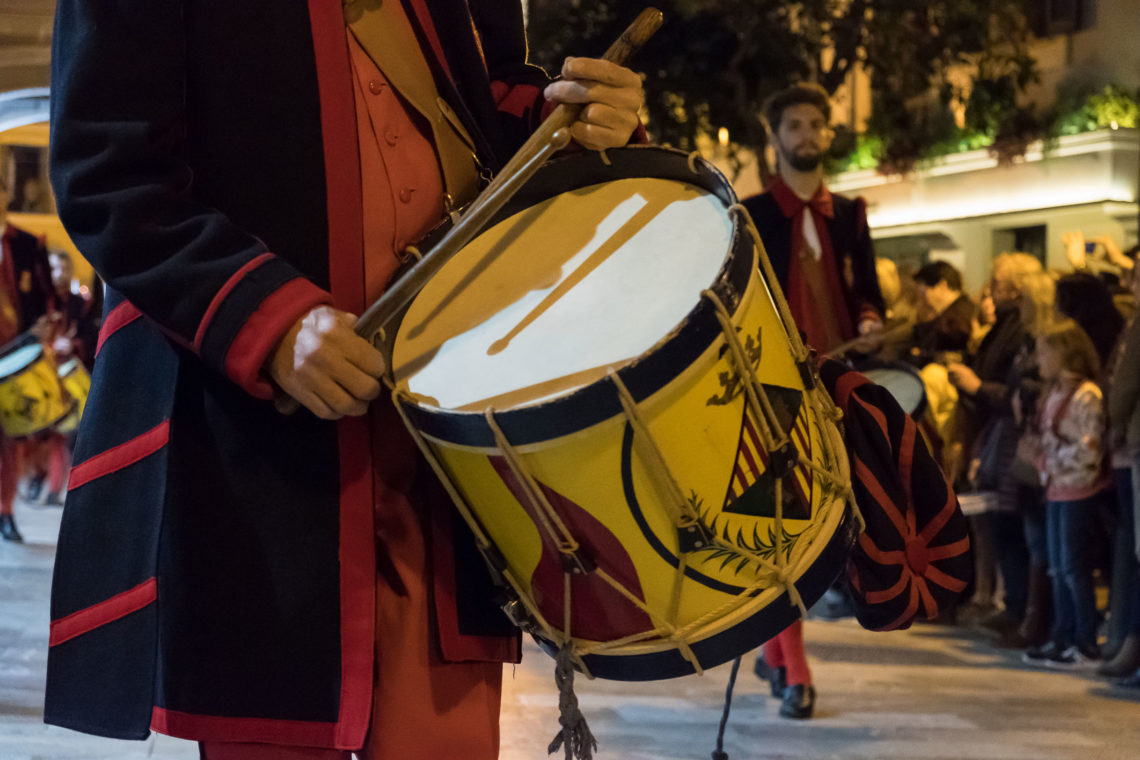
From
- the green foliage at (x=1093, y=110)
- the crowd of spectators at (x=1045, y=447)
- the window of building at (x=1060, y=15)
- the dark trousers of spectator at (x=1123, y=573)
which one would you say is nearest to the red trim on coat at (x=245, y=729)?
the crowd of spectators at (x=1045, y=447)

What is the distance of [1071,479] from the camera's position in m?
4.94

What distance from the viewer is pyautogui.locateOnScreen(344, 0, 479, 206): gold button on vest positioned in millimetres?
1418

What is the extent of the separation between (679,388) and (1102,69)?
1364cm

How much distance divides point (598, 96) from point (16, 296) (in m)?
6.30

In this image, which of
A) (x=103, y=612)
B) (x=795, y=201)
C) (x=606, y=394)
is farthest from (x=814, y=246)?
(x=103, y=612)

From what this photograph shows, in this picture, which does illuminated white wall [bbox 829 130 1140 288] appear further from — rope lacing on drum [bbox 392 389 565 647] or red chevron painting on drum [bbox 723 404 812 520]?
rope lacing on drum [bbox 392 389 565 647]

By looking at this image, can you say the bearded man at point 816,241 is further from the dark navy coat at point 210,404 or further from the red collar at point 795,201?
the dark navy coat at point 210,404

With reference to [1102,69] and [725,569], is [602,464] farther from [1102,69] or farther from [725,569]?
[1102,69]

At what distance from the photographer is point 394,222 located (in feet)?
4.61

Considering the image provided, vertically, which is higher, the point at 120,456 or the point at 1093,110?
the point at 120,456

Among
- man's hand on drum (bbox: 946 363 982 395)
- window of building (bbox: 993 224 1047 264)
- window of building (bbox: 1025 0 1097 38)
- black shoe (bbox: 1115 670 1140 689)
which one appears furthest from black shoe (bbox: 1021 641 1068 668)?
window of building (bbox: 1025 0 1097 38)

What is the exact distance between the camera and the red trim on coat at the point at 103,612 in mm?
1285

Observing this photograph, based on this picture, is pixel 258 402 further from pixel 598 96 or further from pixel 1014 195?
Answer: pixel 1014 195

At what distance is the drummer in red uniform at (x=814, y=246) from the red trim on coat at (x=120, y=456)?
289cm
